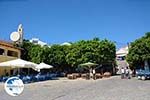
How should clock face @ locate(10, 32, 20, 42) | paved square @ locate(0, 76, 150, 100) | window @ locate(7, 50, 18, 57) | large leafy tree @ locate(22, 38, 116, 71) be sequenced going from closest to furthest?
paved square @ locate(0, 76, 150, 100), window @ locate(7, 50, 18, 57), clock face @ locate(10, 32, 20, 42), large leafy tree @ locate(22, 38, 116, 71)

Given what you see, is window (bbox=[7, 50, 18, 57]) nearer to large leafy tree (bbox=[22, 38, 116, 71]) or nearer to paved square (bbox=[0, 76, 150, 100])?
large leafy tree (bbox=[22, 38, 116, 71])

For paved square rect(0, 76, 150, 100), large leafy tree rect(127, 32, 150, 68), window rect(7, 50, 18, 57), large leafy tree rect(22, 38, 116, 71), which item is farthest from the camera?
large leafy tree rect(22, 38, 116, 71)

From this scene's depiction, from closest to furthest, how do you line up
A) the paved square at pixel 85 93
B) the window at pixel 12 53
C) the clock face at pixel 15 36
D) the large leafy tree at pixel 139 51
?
the paved square at pixel 85 93
the large leafy tree at pixel 139 51
the window at pixel 12 53
the clock face at pixel 15 36

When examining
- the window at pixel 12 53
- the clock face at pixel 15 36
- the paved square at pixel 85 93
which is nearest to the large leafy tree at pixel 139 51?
the window at pixel 12 53

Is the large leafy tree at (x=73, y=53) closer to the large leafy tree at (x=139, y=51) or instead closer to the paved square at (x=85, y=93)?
the large leafy tree at (x=139, y=51)

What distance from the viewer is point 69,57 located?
49688 millimetres

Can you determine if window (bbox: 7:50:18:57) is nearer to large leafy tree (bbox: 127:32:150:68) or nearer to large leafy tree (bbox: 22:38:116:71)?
large leafy tree (bbox: 22:38:116:71)

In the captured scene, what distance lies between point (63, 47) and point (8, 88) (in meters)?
44.0

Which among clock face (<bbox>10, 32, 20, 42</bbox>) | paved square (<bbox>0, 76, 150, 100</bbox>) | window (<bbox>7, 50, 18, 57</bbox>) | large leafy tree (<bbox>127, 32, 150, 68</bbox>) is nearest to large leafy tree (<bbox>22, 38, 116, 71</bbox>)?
clock face (<bbox>10, 32, 20, 42</bbox>)

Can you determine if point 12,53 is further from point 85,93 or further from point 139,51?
point 85,93

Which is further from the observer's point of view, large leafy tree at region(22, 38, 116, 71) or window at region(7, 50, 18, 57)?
large leafy tree at region(22, 38, 116, 71)

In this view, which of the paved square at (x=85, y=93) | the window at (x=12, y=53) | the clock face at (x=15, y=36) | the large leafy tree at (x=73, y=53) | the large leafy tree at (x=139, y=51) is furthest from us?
the large leafy tree at (x=73, y=53)

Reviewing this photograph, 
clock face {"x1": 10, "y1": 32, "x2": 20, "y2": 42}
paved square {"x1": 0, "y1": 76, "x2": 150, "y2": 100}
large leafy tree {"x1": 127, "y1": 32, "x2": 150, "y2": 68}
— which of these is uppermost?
clock face {"x1": 10, "y1": 32, "x2": 20, "y2": 42}

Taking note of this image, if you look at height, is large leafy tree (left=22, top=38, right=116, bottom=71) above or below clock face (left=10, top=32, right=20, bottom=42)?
below
